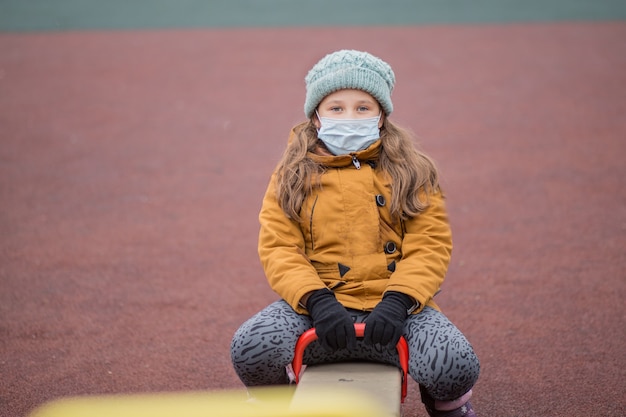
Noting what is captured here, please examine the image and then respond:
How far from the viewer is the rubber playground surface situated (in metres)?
3.79

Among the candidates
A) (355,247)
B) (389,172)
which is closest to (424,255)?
(355,247)

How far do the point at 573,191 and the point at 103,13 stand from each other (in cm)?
1029

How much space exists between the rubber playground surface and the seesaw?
1.92 ft

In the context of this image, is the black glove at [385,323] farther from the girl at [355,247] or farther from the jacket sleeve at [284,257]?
the jacket sleeve at [284,257]

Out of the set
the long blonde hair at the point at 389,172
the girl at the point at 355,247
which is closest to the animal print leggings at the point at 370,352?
the girl at the point at 355,247

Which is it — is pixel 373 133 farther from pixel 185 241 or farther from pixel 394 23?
pixel 394 23

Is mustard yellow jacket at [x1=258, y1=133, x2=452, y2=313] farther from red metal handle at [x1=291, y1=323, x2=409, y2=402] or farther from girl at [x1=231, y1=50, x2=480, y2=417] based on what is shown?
red metal handle at [x1=291, y1=323, x2=409, y2=402]

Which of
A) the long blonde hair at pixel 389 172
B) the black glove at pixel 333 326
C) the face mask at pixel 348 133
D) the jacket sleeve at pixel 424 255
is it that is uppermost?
the face mask at pixel 348 133

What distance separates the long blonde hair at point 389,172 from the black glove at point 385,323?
0.37 m

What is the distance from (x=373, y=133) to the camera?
3.05 metres

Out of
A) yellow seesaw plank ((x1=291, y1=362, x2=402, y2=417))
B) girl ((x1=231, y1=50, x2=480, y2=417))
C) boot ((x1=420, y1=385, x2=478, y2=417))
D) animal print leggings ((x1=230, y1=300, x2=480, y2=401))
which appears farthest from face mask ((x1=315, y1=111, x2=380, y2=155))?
boot ((x1=420, y1=385, x2=478, y2=417))

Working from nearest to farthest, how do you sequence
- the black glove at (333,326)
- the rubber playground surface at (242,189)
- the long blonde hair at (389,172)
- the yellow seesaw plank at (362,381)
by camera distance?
the yellow seesaw plank at (362,381) < the black glove at (333,326) < the long blonde hair at (389,172) < the rubber playground surface at (242,189)

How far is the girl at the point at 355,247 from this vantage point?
8.89ft

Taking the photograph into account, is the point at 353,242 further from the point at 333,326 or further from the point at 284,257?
the point at 333,326
